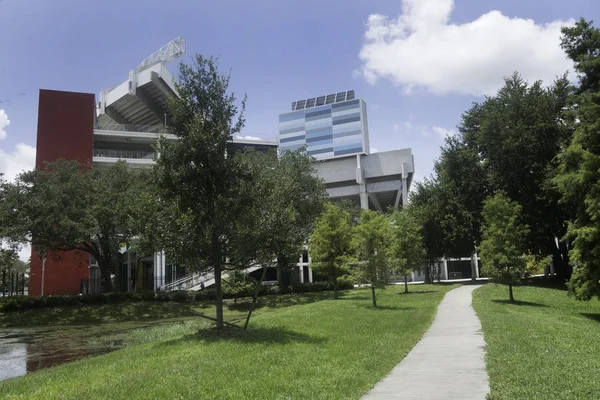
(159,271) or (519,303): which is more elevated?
(159,271)

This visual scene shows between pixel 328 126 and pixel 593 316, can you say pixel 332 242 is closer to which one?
pixel 593 316

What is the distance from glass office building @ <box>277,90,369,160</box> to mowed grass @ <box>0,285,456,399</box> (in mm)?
113358

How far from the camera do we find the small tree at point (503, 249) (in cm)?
2361

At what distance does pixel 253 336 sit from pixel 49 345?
12172 millimetres

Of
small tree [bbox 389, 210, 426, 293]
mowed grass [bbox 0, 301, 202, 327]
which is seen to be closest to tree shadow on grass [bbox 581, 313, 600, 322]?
small tree [bbox 389, 210, 426, 293]

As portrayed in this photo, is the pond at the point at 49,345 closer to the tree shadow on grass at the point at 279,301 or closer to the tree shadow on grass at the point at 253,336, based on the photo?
the tree shadow on grass at the point at 253,336

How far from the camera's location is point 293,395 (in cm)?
710

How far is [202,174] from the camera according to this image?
596 inches

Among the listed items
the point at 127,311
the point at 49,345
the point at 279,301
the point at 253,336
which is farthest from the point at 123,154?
the point at 253,336

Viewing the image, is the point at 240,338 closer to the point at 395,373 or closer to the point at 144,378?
the point at 144,378

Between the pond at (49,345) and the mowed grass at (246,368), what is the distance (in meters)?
4.70

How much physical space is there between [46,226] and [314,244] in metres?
20.3

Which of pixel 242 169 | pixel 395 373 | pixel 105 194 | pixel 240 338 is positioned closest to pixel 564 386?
pixel 395 373

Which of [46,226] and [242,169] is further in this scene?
[46,226]
